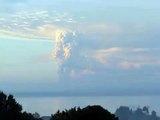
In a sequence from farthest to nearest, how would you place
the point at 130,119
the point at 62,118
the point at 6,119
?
the point at 130,119
the point at 6,119
the point at 62,118

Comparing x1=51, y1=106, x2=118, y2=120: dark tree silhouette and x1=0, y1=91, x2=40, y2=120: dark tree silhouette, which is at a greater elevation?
x1=0, y1=91, x2=40, y2=120: dark tree silhouette

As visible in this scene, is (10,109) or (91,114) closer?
(91,114)

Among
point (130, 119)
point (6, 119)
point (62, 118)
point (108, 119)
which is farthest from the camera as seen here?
point (130, 119)

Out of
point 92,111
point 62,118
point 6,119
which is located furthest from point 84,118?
point 6,119

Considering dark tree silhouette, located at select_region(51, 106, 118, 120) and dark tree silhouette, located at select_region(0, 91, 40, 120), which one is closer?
dark tree silhouette, located at select_region(51, 106, 118, 120)

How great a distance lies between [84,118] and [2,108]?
18.8 m

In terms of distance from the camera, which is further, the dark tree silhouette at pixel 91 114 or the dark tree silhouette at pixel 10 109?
the dark tree silhouette at pixel 10 109

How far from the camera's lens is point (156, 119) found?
19800 centimetres

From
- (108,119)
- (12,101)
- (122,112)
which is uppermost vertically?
(122,112)

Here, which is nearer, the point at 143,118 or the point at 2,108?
the point at 2,108

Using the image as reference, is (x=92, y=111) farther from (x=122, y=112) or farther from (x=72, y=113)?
(x=122, y=112)

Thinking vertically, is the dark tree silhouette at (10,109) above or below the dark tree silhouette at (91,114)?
above

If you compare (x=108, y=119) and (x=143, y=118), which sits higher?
(x=143, y=118)

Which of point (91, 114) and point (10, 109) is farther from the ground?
point (10, 109)
